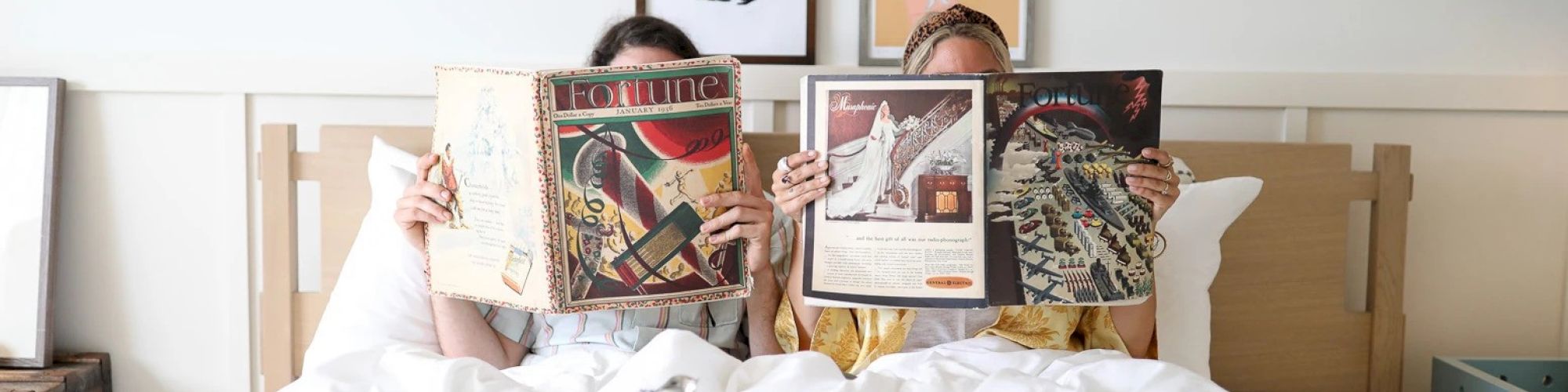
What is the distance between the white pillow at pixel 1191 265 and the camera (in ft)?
4.80

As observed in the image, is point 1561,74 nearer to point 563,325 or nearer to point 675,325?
point 675,325

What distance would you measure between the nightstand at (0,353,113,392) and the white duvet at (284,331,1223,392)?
0.73 meters

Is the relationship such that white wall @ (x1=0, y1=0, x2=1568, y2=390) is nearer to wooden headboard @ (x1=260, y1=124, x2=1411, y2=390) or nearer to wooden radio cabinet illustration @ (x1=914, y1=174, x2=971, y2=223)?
wooden headboard @ (x1=260, y1=124, x2=1411, y2=390)

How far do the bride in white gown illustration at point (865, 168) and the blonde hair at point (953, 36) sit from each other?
0.12m

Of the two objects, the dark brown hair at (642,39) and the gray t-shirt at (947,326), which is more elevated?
the dark brown hair at (642,39)

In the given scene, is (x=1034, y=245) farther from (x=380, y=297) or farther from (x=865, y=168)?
(x=380, y=297)

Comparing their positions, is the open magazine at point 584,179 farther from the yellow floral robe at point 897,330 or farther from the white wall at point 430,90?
the white wall at point 430,90

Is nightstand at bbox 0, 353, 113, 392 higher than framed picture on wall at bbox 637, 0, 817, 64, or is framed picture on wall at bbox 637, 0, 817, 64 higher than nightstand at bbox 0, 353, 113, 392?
framed picture on wall at bbox 637, 0, 817, 64

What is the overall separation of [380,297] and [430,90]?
44 centimetres

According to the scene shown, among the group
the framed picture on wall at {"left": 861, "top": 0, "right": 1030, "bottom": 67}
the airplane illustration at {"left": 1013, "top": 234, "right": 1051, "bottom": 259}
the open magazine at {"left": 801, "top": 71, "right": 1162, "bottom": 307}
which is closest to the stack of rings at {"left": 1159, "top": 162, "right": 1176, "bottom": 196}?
the open magazine at {"left": 801, "top": 71, "right": 1162, "bottom": 307}

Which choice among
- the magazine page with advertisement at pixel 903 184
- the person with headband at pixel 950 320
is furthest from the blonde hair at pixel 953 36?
the magazine page with advertisement at pixel 903 184

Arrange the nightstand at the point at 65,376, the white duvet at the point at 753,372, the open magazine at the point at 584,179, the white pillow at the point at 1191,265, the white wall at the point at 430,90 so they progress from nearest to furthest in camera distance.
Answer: the white duvet at the point at 753,372 → the open magazine at the point at 584,179 → the white pillow at the point at 1191,265 → the nightstand at the point at 65,376 → the white wall at the point at 430,90

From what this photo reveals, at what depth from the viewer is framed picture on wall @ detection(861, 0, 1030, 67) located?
5.57 ft

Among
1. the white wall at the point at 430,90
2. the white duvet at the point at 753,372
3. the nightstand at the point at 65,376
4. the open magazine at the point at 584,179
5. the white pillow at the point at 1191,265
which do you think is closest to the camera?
the white duvet at the point at 753,372
